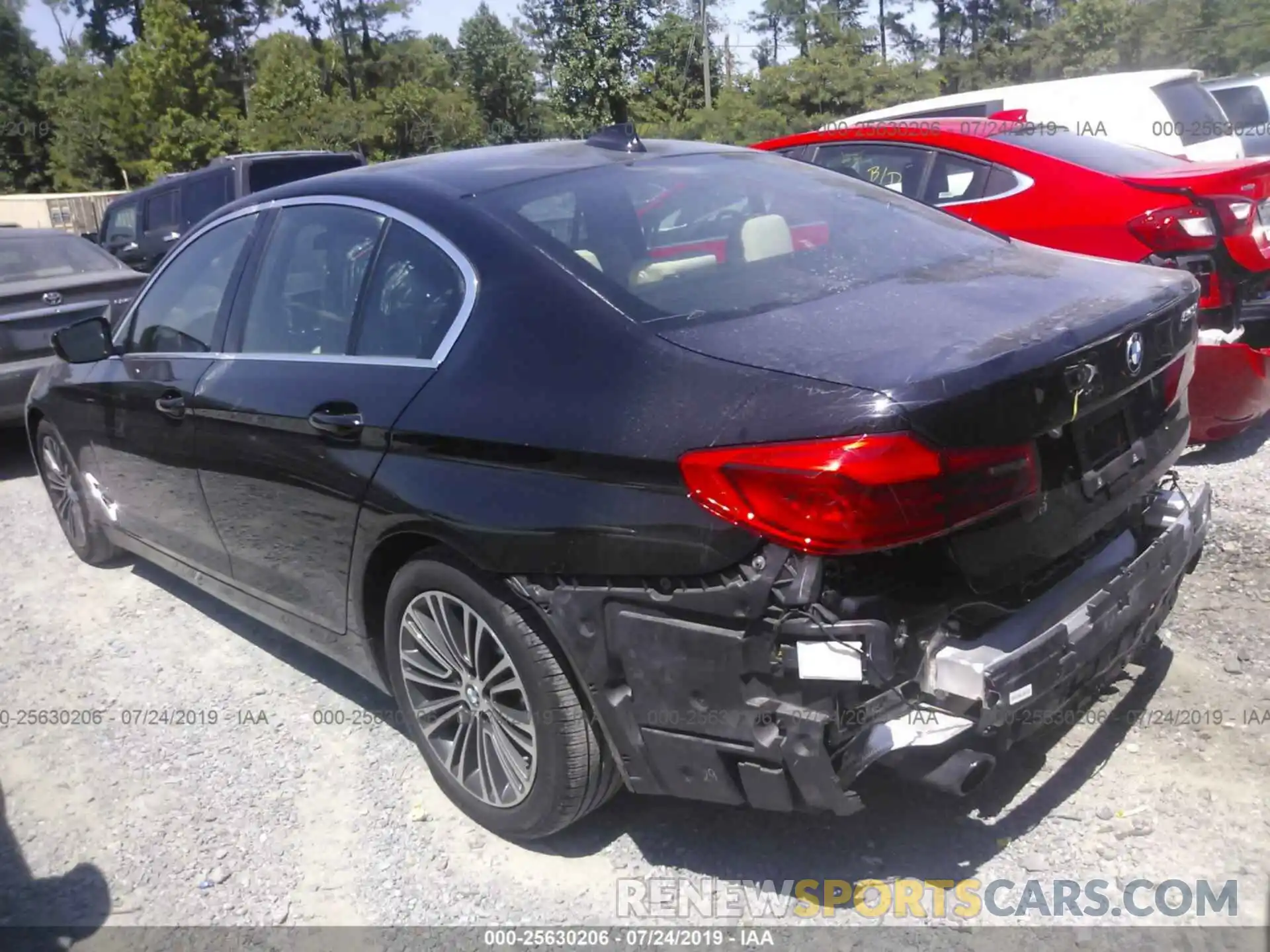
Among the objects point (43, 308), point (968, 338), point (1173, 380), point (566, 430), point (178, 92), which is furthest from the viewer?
point (178, 92)

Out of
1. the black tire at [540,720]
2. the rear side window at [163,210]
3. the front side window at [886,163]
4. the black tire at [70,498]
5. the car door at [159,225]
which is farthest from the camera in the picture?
the rear side window at [163,210]

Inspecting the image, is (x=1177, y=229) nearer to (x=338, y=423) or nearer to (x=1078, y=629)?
(x=1078, y=629)

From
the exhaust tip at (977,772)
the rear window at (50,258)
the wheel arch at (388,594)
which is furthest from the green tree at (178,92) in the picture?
the exhaust tip at (977,772)

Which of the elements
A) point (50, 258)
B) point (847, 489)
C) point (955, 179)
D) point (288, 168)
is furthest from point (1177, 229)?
point (288, 168)

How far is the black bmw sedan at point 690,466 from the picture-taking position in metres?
2.22

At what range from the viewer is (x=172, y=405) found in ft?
12.8

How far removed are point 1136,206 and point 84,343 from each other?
454 cm

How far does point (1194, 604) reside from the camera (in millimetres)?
3908

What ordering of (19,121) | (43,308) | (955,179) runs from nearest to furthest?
(955,179), (43,308), (19,121)

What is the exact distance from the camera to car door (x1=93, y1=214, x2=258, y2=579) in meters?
3.89

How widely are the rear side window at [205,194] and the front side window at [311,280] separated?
24.5 feet

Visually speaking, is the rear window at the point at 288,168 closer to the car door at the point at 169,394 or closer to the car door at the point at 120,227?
the car door at the point at 120,227

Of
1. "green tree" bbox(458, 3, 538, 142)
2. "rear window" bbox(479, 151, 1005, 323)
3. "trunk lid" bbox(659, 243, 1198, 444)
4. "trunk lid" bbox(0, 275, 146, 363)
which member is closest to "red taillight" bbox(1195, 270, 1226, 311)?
"rear window" bbox(479, 151, 1005, 323)

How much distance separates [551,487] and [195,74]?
4043cm
